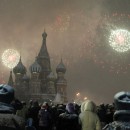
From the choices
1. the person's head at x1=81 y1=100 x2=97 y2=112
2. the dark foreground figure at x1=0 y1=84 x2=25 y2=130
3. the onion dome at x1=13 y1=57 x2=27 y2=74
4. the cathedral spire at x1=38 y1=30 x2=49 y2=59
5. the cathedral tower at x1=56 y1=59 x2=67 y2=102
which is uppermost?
the cathedral spire at x1=38 y1=30 x2=49 y2=59

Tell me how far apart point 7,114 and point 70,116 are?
13.4 feet

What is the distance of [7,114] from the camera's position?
266 cm

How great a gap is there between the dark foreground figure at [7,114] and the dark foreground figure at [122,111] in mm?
851

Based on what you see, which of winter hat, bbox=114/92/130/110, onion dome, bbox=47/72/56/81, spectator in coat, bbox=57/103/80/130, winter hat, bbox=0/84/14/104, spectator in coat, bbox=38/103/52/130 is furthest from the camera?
onion dome, bbox=47/72/56/81

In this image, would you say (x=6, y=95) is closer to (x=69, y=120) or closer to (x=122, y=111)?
(x=122, y=111)

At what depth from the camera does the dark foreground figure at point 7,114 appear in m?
2.60

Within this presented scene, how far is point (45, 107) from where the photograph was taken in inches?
364

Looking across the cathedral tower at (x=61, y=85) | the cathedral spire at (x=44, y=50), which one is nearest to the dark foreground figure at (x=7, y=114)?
the cathedral tower at (x=61, y=85)

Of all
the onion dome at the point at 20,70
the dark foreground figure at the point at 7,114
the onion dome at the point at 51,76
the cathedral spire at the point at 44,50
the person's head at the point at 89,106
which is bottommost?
the dark foreground figure at the point at 7,114

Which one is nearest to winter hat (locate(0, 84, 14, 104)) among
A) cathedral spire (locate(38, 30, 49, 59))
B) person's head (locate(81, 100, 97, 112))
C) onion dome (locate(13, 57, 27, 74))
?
person's head (locate(81, 100, 97, 112))

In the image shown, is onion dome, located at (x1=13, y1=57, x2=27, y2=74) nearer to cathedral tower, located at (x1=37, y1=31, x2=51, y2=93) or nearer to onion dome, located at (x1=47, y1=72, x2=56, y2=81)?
cathedral tower, located at (x1=37, y1=31, x2=51, y2=93)

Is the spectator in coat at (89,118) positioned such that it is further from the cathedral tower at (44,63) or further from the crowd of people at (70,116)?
the cathedral tower at (44,63)

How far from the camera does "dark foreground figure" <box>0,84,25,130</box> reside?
8.52 ft

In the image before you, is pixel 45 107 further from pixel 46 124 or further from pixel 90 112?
pixel 90 112
